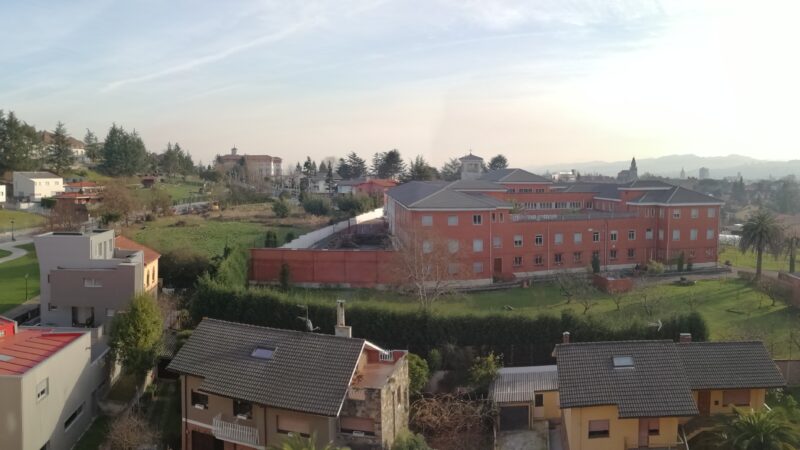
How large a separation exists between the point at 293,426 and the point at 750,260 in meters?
39.2

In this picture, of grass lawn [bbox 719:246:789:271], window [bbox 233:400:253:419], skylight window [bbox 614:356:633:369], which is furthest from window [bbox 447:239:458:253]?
grass lawn [bbox 719:246:789:271]

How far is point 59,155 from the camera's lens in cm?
7062

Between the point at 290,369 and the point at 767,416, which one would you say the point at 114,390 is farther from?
the point at 767,416

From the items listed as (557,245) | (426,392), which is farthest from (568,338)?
(557,245)

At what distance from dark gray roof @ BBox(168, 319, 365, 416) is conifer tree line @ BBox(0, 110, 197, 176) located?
57.9 m

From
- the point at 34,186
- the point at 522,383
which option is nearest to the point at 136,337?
the point at 522,383

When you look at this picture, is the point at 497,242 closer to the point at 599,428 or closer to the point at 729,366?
the point at 729,366

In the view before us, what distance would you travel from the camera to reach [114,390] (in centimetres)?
2134

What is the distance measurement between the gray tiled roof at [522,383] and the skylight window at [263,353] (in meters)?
6.66

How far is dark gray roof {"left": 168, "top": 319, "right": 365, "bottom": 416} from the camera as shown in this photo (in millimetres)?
15195

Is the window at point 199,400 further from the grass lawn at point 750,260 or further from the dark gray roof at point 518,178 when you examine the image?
the grass lawn at point 750,260

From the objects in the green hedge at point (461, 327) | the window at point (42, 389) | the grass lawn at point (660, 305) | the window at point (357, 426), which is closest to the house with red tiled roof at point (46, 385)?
the window at point (42, 389)

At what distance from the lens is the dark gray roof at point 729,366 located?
55.5ft

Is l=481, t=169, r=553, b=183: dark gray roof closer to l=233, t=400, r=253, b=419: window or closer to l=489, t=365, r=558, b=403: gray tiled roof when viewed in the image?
l=489, t=365, r=558, b=403: gray tiled roof
